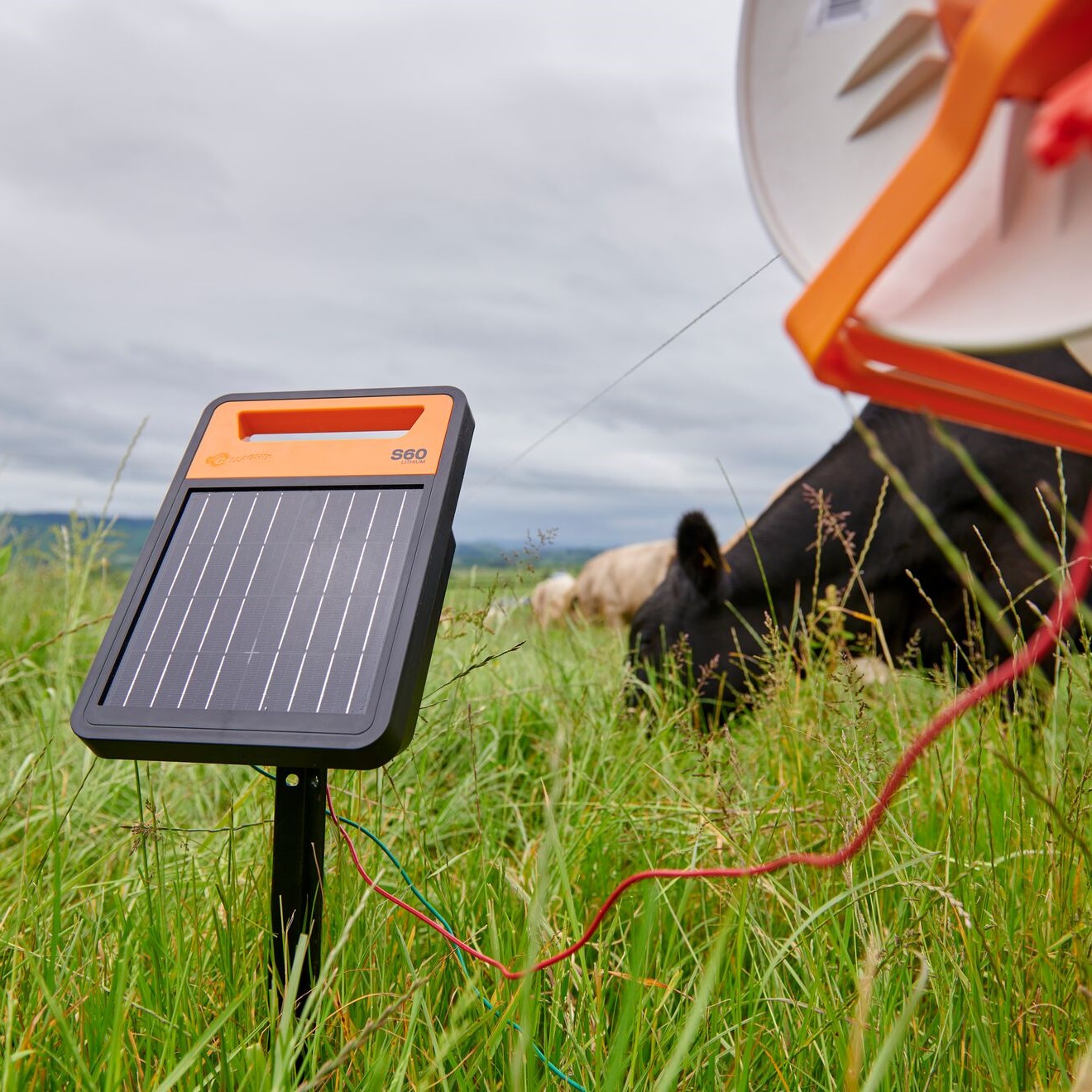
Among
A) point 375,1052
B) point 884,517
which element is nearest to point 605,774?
point 375,1052

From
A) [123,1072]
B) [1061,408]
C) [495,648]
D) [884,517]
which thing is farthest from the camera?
[495,648]

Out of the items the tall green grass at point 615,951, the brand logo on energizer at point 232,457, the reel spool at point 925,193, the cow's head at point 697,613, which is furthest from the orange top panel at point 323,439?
the cow's head at point 697,613

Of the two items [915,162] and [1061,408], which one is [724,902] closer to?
[1061,408]

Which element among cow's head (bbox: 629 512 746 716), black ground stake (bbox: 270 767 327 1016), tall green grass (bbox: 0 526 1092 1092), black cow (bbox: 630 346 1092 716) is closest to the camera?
tall green grass (bbox: 0 526 1092 1092)

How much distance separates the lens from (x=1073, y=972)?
122 centimetres

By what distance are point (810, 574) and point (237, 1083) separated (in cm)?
330

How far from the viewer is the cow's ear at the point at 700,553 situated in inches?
157

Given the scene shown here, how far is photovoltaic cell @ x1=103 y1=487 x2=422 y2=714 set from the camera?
44.6 inches

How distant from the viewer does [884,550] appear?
3865 millimetres

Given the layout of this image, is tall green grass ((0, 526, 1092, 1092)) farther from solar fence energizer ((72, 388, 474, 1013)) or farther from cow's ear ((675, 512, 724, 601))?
cow's ear ((675, 512, 724, 601))

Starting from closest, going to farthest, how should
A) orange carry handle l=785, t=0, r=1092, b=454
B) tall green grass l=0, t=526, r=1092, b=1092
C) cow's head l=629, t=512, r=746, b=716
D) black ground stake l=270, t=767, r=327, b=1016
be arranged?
orange carry handle l=785, t=0, r=1092, b=454 < tall green grass l=0, t=526, r=1092, b=1092 < black ground stake l=270, t=767, r=327, b=1016 < cow's head l=629, t=512, r=746, b=716

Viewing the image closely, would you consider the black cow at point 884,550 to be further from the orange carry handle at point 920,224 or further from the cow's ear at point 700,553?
the orange carry handle at point 920,224

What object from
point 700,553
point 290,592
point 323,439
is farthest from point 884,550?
point 290,592

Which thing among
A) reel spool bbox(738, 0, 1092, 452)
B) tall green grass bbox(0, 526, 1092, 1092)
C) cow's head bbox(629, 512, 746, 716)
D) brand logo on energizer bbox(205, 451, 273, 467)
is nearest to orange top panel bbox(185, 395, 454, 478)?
brand logo on energizer bbox(205, 451, 273, 467)
